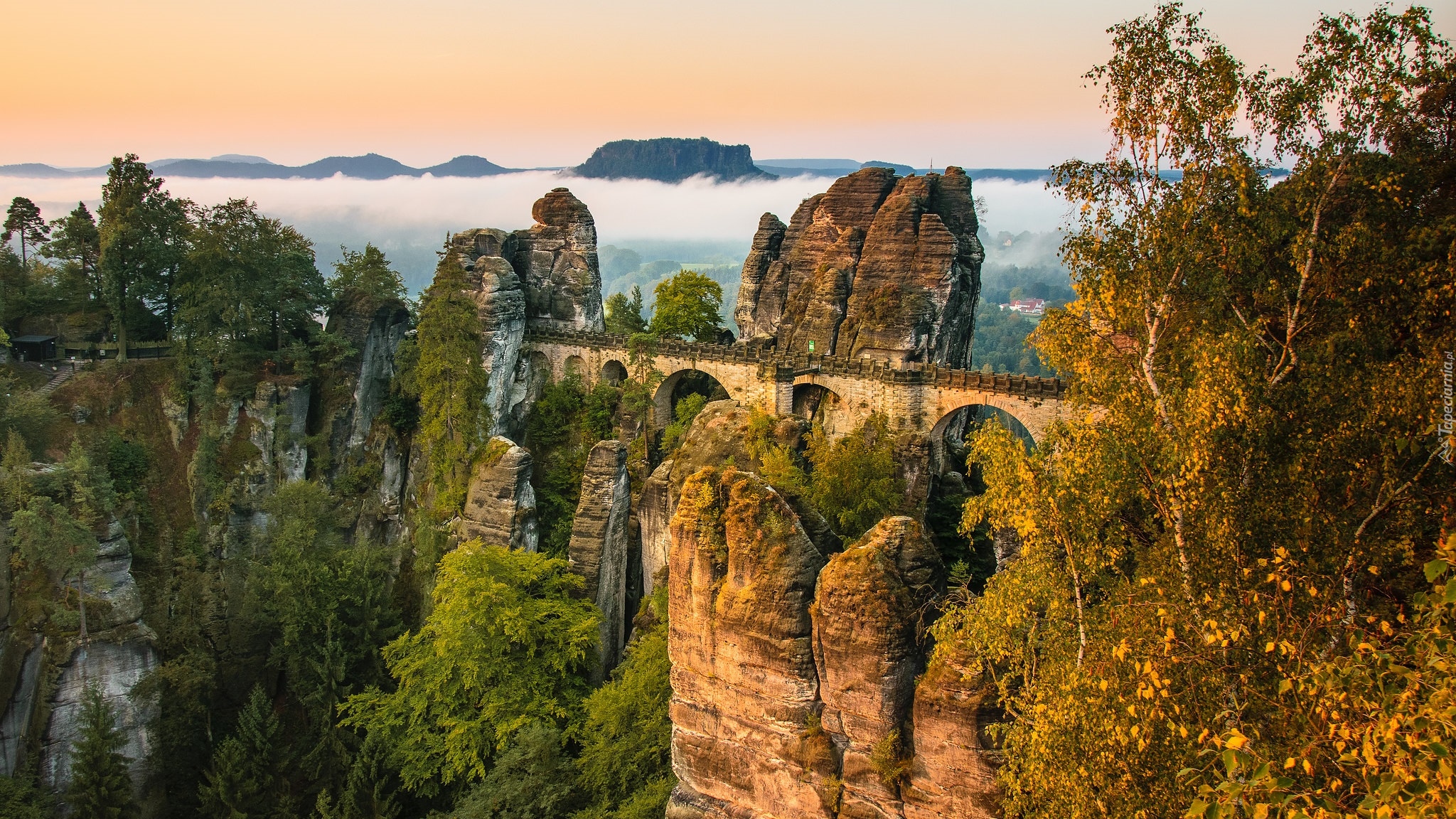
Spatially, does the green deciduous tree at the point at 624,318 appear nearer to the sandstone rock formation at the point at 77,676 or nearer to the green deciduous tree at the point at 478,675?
the green deciduous tree at the point at 478,675

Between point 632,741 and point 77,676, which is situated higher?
point 632,741

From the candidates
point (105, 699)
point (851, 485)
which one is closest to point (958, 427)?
point (851, 485)

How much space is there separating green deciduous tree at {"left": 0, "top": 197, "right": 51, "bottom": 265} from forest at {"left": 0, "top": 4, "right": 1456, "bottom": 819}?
0.17 metres

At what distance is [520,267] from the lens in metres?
43.3

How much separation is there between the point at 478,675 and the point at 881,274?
74.6 ft

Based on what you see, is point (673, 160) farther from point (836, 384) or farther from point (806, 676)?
point (806, 676)

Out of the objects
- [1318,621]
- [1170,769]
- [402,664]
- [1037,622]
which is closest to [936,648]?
[1037,622]

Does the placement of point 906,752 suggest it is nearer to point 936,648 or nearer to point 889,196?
point 936,648

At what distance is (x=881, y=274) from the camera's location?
123 feet

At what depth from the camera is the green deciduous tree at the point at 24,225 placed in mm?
38500

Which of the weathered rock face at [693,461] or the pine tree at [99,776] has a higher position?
the weathered rock face at [693,461]

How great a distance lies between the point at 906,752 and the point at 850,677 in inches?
54.5

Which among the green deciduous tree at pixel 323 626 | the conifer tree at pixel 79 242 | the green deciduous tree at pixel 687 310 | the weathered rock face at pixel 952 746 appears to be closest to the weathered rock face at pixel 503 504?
the green deciduous tree at pixel 323 626

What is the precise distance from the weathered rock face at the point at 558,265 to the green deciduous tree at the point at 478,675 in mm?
19485
